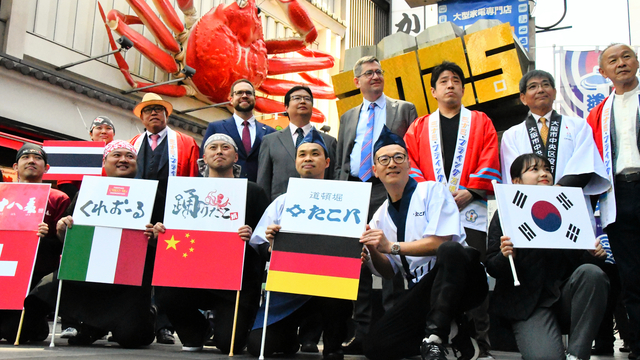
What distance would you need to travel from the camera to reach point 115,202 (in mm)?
3871

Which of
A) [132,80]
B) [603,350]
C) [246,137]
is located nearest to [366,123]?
[246,137]

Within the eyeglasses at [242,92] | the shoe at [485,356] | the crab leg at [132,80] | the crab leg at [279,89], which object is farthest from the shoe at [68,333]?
the crab leg at [279,89]

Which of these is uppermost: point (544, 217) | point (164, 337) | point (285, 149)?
point (285, 149)

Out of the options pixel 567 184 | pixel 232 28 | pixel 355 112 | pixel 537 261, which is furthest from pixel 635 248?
pixel 232 28

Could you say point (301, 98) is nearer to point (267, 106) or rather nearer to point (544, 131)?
point (544, 131)

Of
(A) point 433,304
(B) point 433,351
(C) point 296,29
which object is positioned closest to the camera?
(B) point 433,351

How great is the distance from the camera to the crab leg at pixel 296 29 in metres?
15.2

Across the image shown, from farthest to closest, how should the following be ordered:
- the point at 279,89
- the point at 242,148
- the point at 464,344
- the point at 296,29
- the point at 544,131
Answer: the point at 279,89 → the point at 296,29 → the point at 242,148 → the point at 544,131 → the point at 464,344

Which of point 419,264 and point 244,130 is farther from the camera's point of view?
point 244,130

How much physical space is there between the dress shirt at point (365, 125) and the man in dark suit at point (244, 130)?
2.95ft

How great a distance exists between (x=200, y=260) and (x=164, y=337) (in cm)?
127

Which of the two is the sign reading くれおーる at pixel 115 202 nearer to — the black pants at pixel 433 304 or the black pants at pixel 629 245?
the black pants at pixel 433 304

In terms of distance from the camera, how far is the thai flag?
5434 mm

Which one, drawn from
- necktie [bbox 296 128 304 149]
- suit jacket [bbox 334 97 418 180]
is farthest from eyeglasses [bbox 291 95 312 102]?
suit jacket [bbox 334 97 418 180]
